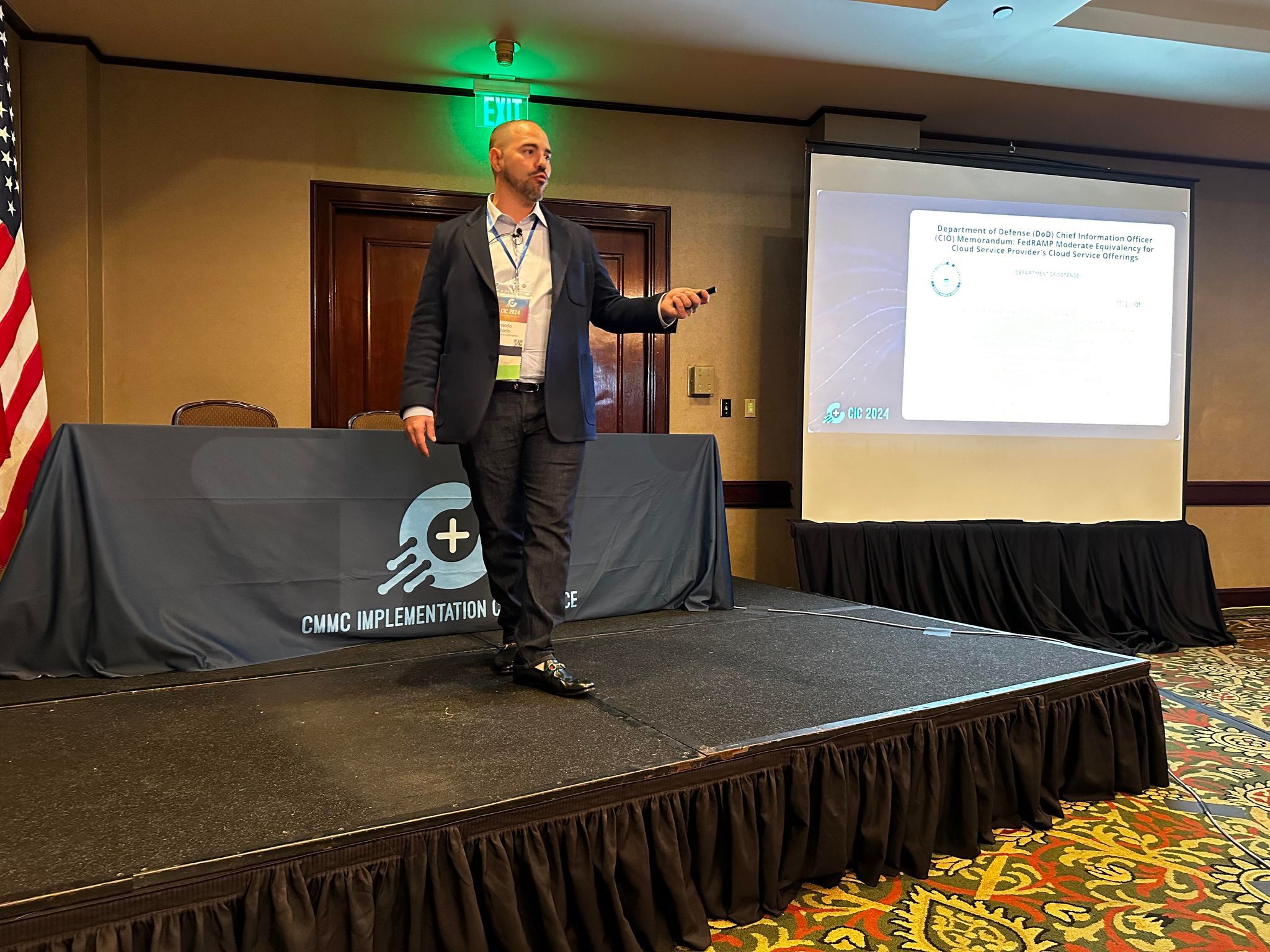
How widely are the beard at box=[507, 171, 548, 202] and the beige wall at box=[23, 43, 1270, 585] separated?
2614 millimetres

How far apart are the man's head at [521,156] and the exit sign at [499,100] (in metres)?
2.60

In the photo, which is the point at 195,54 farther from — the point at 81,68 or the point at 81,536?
the point at 81,536

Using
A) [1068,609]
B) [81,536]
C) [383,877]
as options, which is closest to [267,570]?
[81,536]

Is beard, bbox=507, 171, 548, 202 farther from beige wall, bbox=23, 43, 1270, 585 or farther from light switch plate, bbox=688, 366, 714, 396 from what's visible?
light switch plate, bbox=688, 366, 714, 396

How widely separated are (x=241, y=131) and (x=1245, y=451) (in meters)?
6.24

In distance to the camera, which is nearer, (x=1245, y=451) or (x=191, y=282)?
(x=191, y=282)

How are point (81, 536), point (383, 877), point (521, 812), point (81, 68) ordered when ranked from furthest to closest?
point (81, 68), point (81, 536), point (521, 812), point (383, 877)

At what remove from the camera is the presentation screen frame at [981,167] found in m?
4.38

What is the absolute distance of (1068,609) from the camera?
4.58 meters

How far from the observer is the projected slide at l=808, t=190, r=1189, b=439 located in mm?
4441

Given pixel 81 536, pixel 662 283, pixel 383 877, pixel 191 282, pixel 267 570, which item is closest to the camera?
pixel 383 877

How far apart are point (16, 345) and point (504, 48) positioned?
2.44 meters

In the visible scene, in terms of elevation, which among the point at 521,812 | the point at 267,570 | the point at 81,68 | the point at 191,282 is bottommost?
the point at 521,812

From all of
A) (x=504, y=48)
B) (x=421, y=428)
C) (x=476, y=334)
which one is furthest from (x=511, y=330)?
(x=504, y=48)
